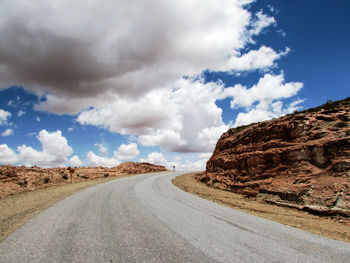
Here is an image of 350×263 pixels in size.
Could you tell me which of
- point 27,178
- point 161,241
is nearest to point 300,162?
point 161,241

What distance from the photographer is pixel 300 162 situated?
45.7 ft

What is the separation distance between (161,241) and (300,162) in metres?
12.2

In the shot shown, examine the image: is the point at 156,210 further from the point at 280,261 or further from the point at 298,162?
the point at 298,162

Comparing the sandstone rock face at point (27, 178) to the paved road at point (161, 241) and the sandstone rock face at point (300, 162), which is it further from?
the sandstone rock face at point (300, 162)

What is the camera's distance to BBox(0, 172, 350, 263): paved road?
4664mm

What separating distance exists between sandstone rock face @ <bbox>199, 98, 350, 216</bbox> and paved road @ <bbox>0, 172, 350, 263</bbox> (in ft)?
18.1

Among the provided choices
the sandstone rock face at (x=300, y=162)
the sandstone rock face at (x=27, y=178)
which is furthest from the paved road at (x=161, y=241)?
the sandstone rock face at (x=27, y=178)

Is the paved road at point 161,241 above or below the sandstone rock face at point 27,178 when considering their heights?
below

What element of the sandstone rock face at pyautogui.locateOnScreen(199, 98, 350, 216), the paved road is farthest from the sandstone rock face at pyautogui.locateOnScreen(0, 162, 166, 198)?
the sandstone rock face at pyautogui.locateOnScreen(199, 98, 350, 216)

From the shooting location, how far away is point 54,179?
29750mm

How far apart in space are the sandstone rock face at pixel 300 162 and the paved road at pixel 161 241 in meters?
5.51

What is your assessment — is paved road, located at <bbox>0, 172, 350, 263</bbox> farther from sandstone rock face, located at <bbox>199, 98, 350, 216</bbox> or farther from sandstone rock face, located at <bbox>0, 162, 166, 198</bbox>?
sandstone rock face, located at <bbox>0, 162, 166, 198</bbox>

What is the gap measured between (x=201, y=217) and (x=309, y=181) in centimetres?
820

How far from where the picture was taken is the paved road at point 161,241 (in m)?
4.66
